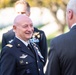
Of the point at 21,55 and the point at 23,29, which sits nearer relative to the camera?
the point at 21,55

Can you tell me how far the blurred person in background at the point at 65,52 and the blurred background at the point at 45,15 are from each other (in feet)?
16.2

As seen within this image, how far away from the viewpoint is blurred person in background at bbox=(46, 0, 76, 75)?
2514 mm

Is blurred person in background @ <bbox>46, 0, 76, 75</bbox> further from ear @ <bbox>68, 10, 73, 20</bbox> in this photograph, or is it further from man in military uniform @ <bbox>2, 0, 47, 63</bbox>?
man in military uniform @ <bbox>2, 0, 47, 63</bbox>

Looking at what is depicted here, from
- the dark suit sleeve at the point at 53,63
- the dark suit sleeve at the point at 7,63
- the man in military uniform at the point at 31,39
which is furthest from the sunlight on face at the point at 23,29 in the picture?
the dark suit sleeve at the point at 53,63

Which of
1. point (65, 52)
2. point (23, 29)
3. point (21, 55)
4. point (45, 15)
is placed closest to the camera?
A: point (65, 52)

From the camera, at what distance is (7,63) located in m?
3.45

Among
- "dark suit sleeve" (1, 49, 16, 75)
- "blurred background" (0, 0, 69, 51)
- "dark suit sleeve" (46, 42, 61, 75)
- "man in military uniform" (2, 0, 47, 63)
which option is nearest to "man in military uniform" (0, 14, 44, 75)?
"dark suit sleeve" (1, 49, 16, 75)

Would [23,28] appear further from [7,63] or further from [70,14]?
[70,14]

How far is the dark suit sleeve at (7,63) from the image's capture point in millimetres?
3443

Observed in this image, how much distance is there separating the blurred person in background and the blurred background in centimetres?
493

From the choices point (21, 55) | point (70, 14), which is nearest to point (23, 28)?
point (21, 55)

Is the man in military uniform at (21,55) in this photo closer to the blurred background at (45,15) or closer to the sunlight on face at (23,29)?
the sunlight on face at (23,29)

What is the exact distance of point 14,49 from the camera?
3.59 m

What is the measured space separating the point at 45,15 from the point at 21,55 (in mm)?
4234
